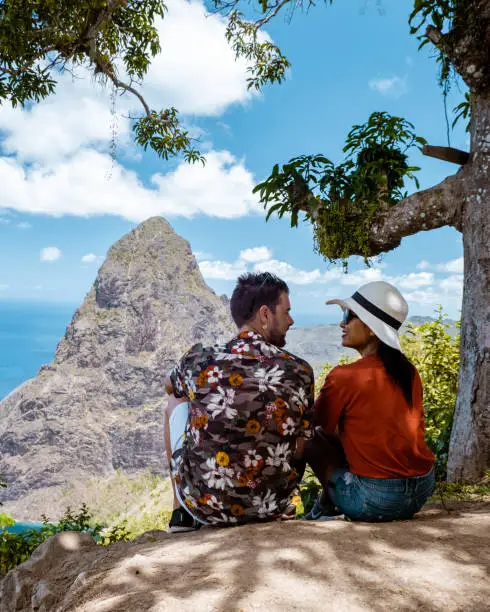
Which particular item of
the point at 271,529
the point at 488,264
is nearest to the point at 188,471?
the point at 271,529

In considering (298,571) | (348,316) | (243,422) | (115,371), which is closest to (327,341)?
(348,316)

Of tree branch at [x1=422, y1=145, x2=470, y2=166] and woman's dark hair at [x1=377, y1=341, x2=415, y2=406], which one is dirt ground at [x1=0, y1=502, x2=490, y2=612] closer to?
woman's dark hair at [x1=377, y1=341, x2=415, y2=406]

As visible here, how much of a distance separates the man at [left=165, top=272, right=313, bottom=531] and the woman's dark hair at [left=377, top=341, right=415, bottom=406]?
371 millimetres

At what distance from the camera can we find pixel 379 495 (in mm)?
2553

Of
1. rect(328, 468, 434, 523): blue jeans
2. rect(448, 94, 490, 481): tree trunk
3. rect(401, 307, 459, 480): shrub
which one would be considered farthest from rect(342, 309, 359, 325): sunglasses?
rect(401, 307, 459, 480): shrub

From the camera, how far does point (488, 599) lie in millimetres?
1729

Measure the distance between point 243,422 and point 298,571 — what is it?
668 millimetres

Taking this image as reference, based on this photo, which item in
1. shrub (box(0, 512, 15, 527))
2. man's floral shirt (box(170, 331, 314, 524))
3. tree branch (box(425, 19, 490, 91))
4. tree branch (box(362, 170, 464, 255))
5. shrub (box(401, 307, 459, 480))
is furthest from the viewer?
shrub (box(401, 307, 459, 480))

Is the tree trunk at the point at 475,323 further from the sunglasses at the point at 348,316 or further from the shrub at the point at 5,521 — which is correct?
the shrub at the point at 5,521

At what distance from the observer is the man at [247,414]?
2385 millimetres

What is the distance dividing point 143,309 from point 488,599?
142070mm

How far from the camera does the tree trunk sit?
425 cm

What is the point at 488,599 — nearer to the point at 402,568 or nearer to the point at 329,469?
the point at 402,568

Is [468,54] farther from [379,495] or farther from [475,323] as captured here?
[379,495]
